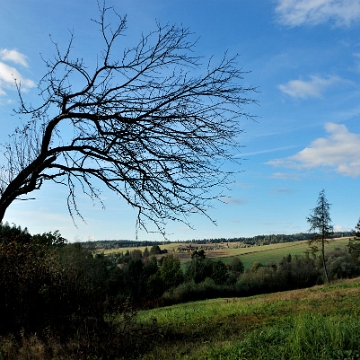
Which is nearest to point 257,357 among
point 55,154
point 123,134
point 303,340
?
point 303,340

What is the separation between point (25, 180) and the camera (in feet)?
22.5

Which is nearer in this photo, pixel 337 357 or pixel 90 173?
pixel 337 357

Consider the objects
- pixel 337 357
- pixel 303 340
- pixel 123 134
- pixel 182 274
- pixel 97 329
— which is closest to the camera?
pixel 337 357

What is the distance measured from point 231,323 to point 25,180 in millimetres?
5784

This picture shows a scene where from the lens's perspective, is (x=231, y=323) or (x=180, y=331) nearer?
(x=180, y=331)

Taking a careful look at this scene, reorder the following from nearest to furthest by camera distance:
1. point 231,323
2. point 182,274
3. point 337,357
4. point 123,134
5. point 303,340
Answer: point 337,357 < point 303,340 < point 123,134 < point 231,323 < point 182,274

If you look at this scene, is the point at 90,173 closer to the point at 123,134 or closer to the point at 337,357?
the point at 123,134

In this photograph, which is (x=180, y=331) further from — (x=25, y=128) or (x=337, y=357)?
(x=25, y=128)

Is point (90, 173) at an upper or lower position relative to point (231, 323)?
upper

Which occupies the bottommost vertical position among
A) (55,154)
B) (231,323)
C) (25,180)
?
(231,323)

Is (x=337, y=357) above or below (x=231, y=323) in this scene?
above

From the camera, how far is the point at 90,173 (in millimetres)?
6793

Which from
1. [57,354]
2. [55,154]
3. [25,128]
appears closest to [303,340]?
[57,354]

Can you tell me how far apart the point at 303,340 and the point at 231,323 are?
13.0ft
